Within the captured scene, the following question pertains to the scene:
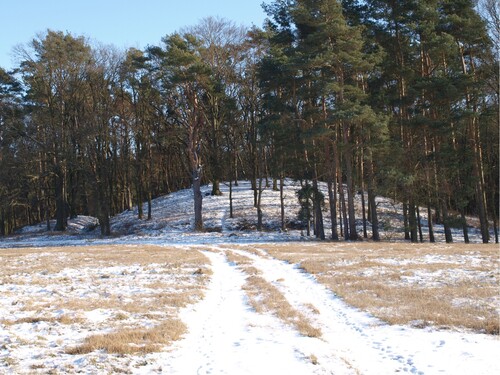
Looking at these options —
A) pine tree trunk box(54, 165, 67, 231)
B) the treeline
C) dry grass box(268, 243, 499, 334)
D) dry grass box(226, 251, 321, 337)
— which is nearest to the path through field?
dry grass box(226, 251, 321, 337)

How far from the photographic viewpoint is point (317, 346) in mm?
7430

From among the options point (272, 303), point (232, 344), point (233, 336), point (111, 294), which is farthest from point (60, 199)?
point (232, 344)

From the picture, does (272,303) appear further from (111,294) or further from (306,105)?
(306,105)

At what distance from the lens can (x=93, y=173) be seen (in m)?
39.4

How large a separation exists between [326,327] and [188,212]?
113ft

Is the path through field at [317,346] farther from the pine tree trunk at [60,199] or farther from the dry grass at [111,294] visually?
the pine tree trunk at [60,199]

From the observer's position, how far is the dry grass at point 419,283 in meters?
9.06

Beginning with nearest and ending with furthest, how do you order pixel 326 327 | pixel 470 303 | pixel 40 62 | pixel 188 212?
pixel 326 327 < pixel 470 303 < pixel 40 62 < pixel 188 212

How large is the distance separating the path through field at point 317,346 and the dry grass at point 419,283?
2.19ft

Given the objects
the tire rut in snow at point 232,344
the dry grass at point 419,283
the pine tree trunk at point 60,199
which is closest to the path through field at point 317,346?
the tire rut in snow at point 232,344

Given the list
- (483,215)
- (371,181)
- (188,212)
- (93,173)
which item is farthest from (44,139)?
(483,215)

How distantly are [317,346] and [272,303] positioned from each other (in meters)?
3.08

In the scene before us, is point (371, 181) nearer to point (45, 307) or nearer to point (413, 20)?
point (413, 20)

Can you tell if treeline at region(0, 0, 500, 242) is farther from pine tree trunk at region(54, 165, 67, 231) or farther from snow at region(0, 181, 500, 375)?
snow at region(0, 181, 500, 375)
